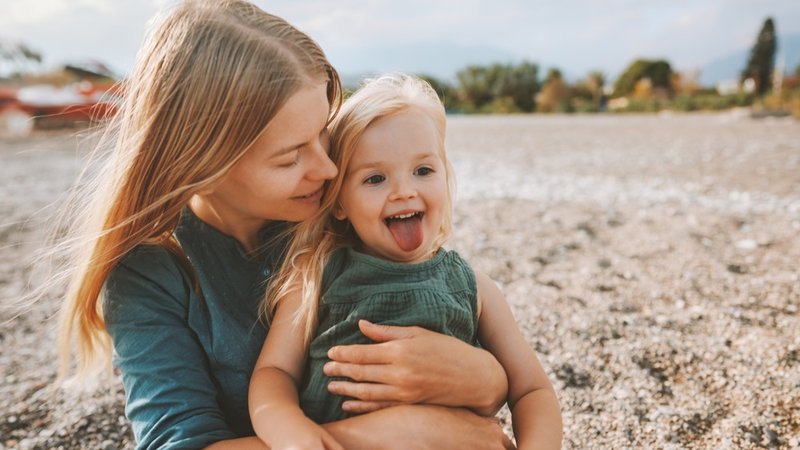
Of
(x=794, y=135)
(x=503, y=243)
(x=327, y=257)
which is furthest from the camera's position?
(x=794, y=135)

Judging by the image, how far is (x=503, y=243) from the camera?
4.91 meters

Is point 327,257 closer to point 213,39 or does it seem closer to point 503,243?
point 213,39

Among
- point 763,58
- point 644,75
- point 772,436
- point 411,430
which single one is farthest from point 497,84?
point 411,430

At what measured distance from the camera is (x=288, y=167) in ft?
5.53

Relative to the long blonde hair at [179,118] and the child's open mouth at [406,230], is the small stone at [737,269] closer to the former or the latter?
the child's open mouth at [406,230]

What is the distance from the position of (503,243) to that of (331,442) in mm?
3641

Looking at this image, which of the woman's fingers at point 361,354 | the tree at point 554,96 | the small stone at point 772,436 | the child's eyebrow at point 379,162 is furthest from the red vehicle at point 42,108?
the tree at point 554,96

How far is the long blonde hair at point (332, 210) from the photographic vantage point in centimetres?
173

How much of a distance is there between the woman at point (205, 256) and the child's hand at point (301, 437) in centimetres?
5

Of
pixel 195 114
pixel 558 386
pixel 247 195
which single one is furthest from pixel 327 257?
pixel 558 386

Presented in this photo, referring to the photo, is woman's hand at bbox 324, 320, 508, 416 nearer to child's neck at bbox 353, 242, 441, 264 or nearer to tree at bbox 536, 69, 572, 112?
child's neck at bbox 353, 242, 441, 264

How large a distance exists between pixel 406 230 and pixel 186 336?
0.69 m

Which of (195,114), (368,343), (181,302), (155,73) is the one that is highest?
(155,73)

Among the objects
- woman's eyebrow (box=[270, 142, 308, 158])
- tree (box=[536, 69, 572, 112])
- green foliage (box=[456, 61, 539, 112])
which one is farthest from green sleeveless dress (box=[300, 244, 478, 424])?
green foliage (box=[456, 61, 539, 112])
